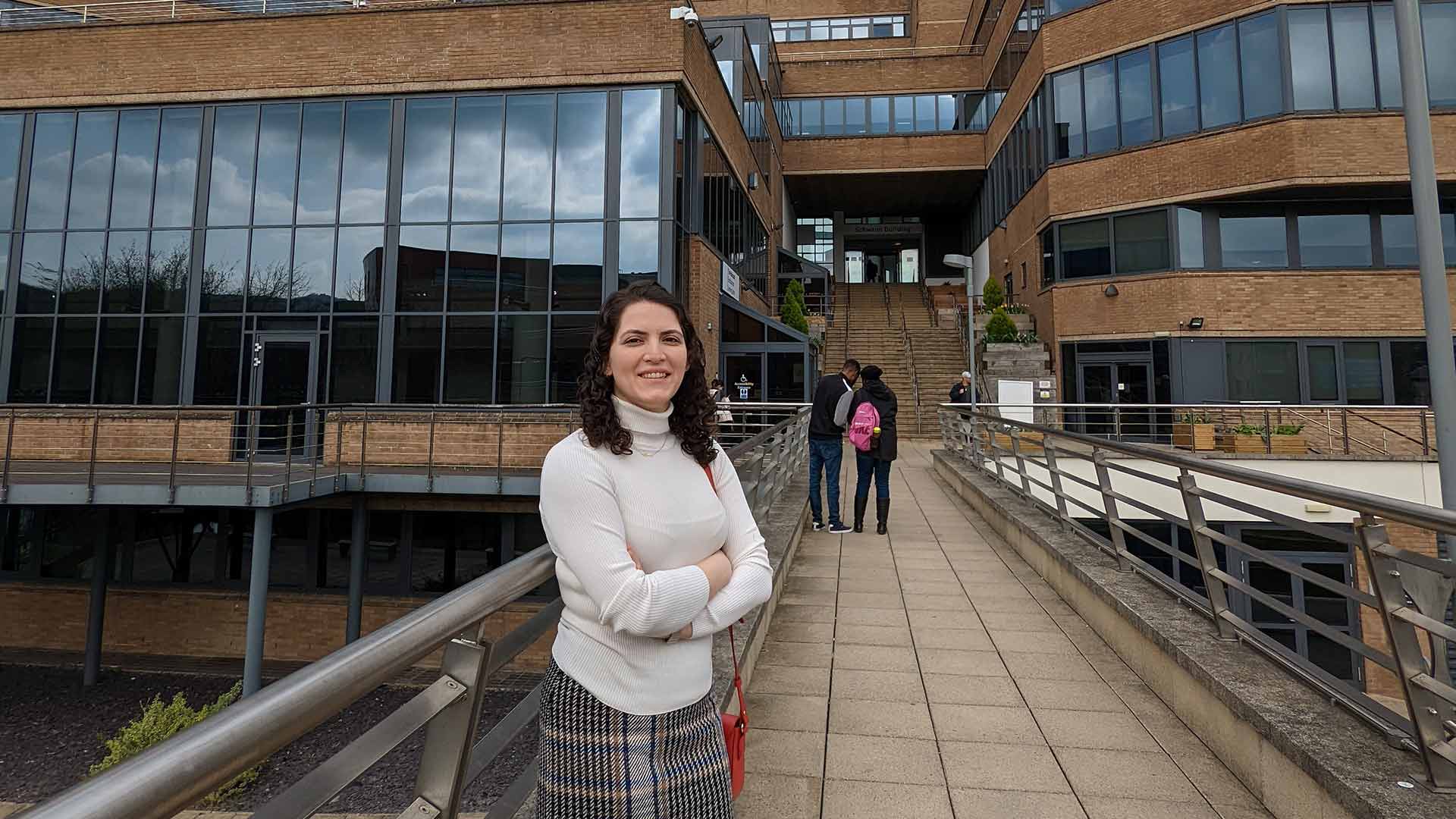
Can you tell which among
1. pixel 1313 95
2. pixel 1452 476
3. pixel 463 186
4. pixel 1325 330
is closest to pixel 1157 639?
pixel 1452 476

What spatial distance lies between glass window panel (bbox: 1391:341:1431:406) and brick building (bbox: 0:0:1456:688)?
53 millimetres

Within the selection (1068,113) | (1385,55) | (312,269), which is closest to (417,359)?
(312,269)

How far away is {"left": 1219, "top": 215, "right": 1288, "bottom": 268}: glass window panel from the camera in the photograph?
653 inches

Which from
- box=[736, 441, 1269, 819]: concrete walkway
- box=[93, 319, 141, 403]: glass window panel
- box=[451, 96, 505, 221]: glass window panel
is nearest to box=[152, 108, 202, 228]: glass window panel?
box=[93, 319, 141, 403]: glass window panel

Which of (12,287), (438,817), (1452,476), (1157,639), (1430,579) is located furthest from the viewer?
(12,287)

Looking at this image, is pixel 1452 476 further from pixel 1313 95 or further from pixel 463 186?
pixel 1313 95

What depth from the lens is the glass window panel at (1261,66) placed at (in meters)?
15.8

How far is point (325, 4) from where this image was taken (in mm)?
15242

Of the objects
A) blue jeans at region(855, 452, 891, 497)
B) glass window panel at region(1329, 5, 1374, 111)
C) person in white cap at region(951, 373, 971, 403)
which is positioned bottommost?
blue jeans at region(855, 452, 891, 497)

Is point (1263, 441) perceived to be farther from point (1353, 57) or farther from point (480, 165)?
point (480, 165)

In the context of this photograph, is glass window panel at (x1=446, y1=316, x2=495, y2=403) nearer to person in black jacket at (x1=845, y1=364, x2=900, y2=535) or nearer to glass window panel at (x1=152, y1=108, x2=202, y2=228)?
glass window panel at (x1=152, y1=108, x2=202, y2=228)

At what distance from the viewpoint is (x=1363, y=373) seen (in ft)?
51.9

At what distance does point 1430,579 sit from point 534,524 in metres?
11.5

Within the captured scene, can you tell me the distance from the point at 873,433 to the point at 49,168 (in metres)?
19.3
